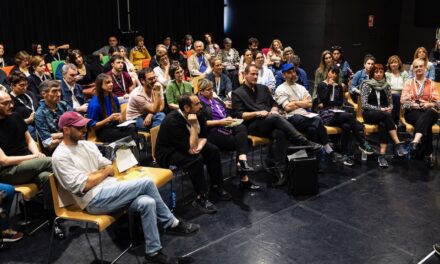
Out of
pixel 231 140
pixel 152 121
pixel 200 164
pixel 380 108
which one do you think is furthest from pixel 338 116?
pixel 152 121

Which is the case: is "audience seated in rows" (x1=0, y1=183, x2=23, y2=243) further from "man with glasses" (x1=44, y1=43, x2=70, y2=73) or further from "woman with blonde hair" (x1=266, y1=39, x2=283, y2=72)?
"man with glasses" (x1=44, y1=43, x2=70, y2=73)

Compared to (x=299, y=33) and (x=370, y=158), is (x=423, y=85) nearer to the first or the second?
(x=370, y=158)

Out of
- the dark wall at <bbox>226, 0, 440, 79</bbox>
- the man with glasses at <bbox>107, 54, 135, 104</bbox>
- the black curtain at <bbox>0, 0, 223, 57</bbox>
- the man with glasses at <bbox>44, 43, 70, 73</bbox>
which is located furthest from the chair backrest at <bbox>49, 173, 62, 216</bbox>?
the dark wall at <bbox>226, 0, 440, 79</bbox>

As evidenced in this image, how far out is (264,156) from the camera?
578cm

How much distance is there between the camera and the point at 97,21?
10.8 metres

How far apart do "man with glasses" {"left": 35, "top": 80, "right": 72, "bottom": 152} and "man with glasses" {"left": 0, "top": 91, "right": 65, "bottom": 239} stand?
0.78 ft

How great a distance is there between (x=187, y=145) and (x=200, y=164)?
21 cm

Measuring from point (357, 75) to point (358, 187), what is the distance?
6.94 feet

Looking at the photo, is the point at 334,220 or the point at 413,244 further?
the point at 334,220

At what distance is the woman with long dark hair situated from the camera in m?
4.82

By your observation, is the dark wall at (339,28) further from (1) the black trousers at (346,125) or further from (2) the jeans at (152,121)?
(2) the jeans at (152,121)

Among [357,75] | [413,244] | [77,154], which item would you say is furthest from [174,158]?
[357,75]

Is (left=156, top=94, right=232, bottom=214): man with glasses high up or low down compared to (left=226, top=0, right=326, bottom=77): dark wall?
down

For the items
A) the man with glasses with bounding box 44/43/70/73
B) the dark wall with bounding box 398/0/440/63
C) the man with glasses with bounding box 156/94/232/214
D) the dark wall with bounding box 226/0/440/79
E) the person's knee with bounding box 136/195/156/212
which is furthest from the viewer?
the dark wall with bounding box 398/0/440/63
